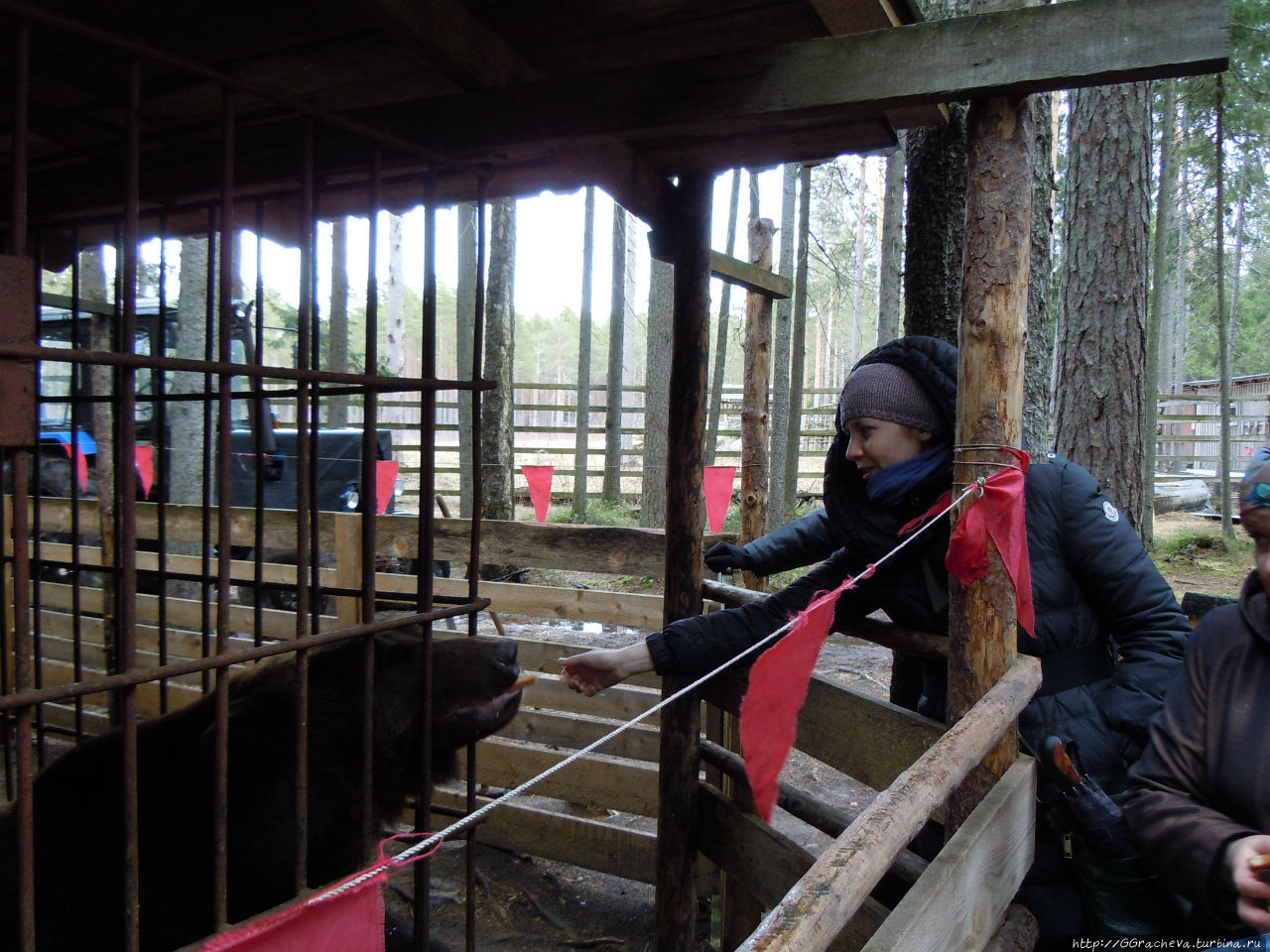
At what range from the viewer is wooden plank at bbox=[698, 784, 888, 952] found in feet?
8.35

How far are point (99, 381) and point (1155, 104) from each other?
57.6 ft

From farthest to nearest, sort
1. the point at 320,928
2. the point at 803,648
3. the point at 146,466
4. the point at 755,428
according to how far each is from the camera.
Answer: the point at 146,466 < the point at 755,428 < the point at 803,648 < the point at 320,928

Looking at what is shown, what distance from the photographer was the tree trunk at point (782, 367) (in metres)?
11.8

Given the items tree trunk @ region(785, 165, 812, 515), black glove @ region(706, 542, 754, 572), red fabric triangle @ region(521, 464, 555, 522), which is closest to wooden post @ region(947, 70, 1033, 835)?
black glove @ region(706, 542, 754, 572)

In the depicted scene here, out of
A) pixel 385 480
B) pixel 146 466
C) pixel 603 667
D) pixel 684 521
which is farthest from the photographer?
pixel 385 480

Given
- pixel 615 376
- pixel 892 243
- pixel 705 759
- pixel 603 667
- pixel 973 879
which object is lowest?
pixel 705 759

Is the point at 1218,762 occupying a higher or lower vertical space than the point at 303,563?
lower

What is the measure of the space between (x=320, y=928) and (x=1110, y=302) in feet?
22.3

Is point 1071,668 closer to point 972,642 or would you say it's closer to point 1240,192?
point 972,642

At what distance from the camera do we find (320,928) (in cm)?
201

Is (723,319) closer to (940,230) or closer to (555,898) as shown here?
(940,230)

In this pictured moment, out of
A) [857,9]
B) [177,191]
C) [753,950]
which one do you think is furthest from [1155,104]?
[753,950]

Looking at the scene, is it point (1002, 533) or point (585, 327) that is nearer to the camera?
point (1002, 533)

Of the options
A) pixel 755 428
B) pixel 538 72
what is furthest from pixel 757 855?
pixel 755 428
